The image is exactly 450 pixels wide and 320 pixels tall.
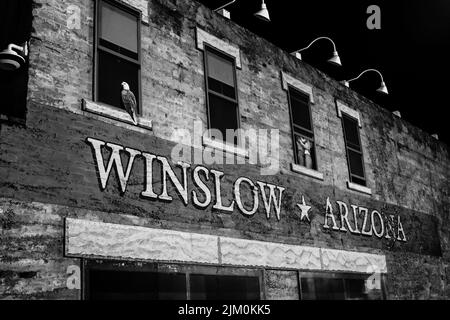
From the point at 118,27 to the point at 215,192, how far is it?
3208 mm

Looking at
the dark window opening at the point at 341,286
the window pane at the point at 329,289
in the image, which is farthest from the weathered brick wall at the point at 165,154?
the window pane at the point at 329,289

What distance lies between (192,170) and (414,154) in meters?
10.0

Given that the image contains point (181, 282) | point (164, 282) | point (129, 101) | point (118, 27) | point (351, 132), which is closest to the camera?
point (164, 282)

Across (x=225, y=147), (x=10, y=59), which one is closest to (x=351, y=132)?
(x=225, y=147)

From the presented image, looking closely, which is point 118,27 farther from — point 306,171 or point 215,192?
point 306,171

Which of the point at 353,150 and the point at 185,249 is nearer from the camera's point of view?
the point at 185,249

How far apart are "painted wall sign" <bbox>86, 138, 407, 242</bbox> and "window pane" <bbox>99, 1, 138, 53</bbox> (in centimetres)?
187

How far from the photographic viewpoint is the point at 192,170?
28.3 ft

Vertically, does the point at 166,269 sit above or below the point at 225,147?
below

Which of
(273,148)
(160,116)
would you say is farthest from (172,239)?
(273,148)

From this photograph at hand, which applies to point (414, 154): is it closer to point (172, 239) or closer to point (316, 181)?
point (316, 181)

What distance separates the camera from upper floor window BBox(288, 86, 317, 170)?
11422mm

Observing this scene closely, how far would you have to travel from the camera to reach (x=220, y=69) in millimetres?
10086

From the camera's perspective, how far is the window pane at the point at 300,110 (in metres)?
11.7
